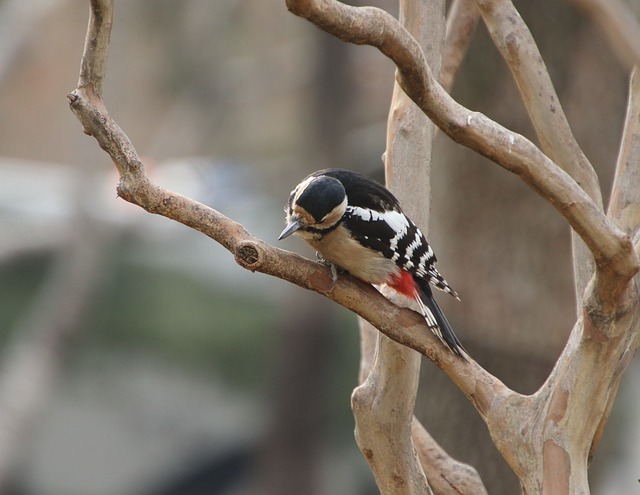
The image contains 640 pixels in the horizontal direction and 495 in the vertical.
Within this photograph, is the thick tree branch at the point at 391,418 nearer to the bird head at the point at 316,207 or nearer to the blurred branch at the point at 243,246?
the blurred branch at the point at 243,246

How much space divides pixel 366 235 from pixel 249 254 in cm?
82

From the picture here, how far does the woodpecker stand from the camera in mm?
3256

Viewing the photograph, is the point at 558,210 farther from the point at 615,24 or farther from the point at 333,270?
the point at 615,24

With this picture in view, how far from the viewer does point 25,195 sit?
10.7 m

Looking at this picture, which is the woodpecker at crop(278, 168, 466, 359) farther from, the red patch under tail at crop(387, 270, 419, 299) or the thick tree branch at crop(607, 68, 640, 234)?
the thick tree branch at crop(607, 68, 640, 234)

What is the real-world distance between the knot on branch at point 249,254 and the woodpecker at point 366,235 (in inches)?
22.2

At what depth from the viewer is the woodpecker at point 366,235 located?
10.7 ft

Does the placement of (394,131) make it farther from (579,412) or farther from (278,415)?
(278,415)

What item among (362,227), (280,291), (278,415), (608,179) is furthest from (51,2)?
(362,227)

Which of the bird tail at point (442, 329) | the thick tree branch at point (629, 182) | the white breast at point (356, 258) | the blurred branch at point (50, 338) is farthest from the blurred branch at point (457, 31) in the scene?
the blurred branch at point (50, 338)

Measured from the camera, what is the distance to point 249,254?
2.61 meters

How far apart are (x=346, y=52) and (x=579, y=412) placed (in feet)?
26.1

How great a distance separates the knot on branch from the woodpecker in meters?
0.56

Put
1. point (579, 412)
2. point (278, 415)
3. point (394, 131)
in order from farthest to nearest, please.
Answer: point (278, 415), point (394, 131), point (579, 412)
